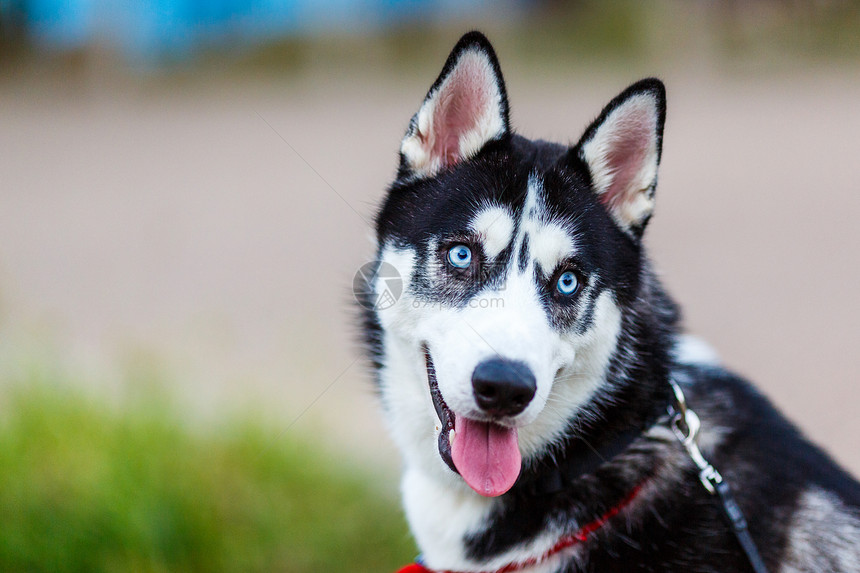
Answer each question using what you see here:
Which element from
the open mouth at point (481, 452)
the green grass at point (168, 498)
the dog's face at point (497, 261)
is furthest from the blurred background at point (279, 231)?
the open mouth at point (481, 452)

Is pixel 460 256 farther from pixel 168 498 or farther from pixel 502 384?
pixel 168 498

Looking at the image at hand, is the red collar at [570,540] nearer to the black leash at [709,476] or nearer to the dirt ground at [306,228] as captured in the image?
the black leash at [709,476]

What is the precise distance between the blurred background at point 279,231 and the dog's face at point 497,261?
16.8 inches

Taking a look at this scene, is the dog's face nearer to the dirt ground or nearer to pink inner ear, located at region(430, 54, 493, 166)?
pink inner ear, located at region(430, 54, 493, 166)

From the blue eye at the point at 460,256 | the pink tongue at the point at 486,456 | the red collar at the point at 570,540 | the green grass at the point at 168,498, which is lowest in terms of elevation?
the green grass at the point at 168,498

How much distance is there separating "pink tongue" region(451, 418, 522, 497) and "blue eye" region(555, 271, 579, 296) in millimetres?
424

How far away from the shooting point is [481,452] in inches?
86.1

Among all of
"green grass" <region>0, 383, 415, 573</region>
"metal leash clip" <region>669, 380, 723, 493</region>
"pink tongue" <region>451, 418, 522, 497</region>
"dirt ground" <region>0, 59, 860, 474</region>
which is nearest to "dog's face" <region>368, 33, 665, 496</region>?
"pink tongue" <region>451, 418, 522, 497</region>

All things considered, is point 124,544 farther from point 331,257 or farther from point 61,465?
point 331,257

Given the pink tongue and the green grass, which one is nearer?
the pink tongue

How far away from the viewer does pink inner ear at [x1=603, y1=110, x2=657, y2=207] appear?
95.2 inches

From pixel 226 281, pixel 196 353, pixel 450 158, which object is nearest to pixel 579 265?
pixel 450 158

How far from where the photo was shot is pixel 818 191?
7789mm

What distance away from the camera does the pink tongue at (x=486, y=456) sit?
2162mm
